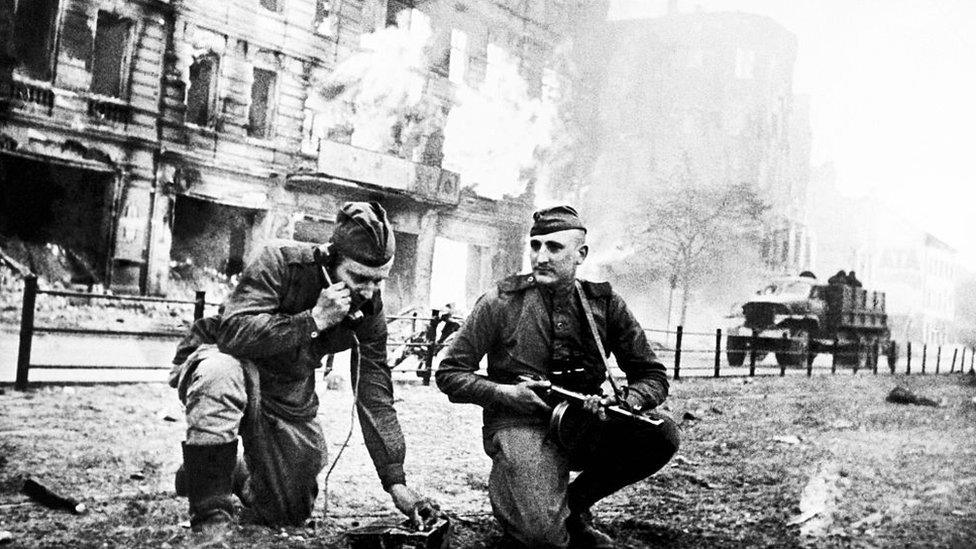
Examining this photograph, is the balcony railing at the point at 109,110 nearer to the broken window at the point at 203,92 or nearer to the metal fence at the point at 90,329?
the broken window at the point at 203,92

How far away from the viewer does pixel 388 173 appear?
4.70m

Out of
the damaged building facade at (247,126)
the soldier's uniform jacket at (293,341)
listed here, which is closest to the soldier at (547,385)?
the soldier's uniform jacket at (293,341)

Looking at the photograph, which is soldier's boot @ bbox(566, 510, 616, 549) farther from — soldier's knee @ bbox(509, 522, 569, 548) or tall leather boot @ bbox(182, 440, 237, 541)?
tall leather boot @ bbox(182, 440, 237, 541)

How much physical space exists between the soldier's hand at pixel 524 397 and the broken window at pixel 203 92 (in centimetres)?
276

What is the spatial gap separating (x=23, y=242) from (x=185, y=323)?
3.78ft

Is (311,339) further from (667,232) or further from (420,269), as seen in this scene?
(667,232)

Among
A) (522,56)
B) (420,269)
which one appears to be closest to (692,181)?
(522,56)

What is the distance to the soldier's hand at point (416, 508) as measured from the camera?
2245 millimetres

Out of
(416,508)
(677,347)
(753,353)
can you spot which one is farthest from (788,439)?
(753,353)

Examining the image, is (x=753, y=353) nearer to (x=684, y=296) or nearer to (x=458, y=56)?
(x=684, y=296)

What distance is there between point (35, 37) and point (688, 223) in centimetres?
469

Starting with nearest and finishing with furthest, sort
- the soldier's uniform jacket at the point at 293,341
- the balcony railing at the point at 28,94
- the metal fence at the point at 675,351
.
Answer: the soldier's uniform jacket at the point at 293,341 → the balcony railing at the point at 28,94 → the metal fence at the point at 675,351

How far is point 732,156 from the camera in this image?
19.5 ft

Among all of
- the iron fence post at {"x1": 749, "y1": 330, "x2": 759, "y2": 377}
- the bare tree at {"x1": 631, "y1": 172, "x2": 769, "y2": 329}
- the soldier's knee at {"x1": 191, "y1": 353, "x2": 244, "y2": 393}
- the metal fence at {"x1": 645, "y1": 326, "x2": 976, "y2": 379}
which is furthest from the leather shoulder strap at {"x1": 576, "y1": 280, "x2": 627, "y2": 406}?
the iron fence post at {"x1": 749, "y1": 330, "x2": 759, "y2": 377}
